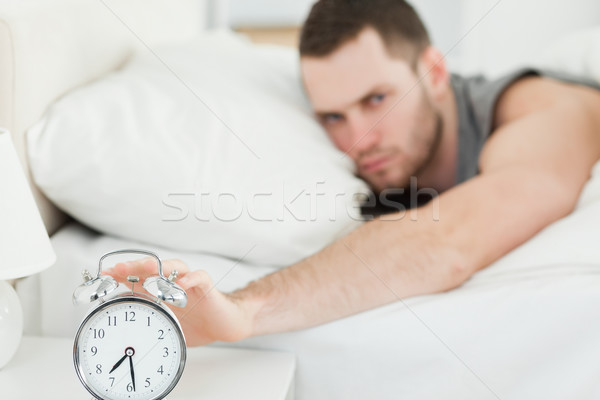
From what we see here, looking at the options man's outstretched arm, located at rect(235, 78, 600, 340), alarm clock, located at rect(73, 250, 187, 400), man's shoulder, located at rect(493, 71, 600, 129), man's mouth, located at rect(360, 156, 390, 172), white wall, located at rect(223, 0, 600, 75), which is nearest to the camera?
alarm clock, located at rect(73, 250, 187, 400)

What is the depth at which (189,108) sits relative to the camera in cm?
116

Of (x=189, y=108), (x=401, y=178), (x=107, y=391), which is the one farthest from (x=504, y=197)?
(x=107, y=391)

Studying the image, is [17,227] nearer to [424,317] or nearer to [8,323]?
[8,323]

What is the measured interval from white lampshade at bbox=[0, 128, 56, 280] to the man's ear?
1006mm

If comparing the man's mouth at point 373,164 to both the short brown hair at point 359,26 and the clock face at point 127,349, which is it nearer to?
the short brown hair at point 359,26

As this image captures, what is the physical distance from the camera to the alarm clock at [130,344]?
2.40 ft

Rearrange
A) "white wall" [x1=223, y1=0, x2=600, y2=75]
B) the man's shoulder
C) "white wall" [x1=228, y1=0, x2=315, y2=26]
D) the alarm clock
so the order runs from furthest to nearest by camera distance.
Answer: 1. "white wall" [x1=228, y1=0, x2=315, y2=26]
2. "white wall" [x1=223, y1=0, x2=600, y2=75]
3. the man's shoulder
4. the alarm clock

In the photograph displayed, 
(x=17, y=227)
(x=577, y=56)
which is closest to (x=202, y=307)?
(x=17, y=227)

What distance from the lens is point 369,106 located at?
1.44 metres

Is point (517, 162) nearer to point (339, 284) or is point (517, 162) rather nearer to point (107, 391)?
point (339, 284)

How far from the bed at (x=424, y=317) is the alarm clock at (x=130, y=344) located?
0.23m

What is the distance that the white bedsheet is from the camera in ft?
2.89

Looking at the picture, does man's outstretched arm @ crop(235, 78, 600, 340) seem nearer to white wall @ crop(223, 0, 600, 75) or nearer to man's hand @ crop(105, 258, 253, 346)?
man's hand @ crop(105, 258, 253, 346)

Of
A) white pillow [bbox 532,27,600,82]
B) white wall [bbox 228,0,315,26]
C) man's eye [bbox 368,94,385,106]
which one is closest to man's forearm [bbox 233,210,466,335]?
man's eye [bbox 368,94,385,106]
